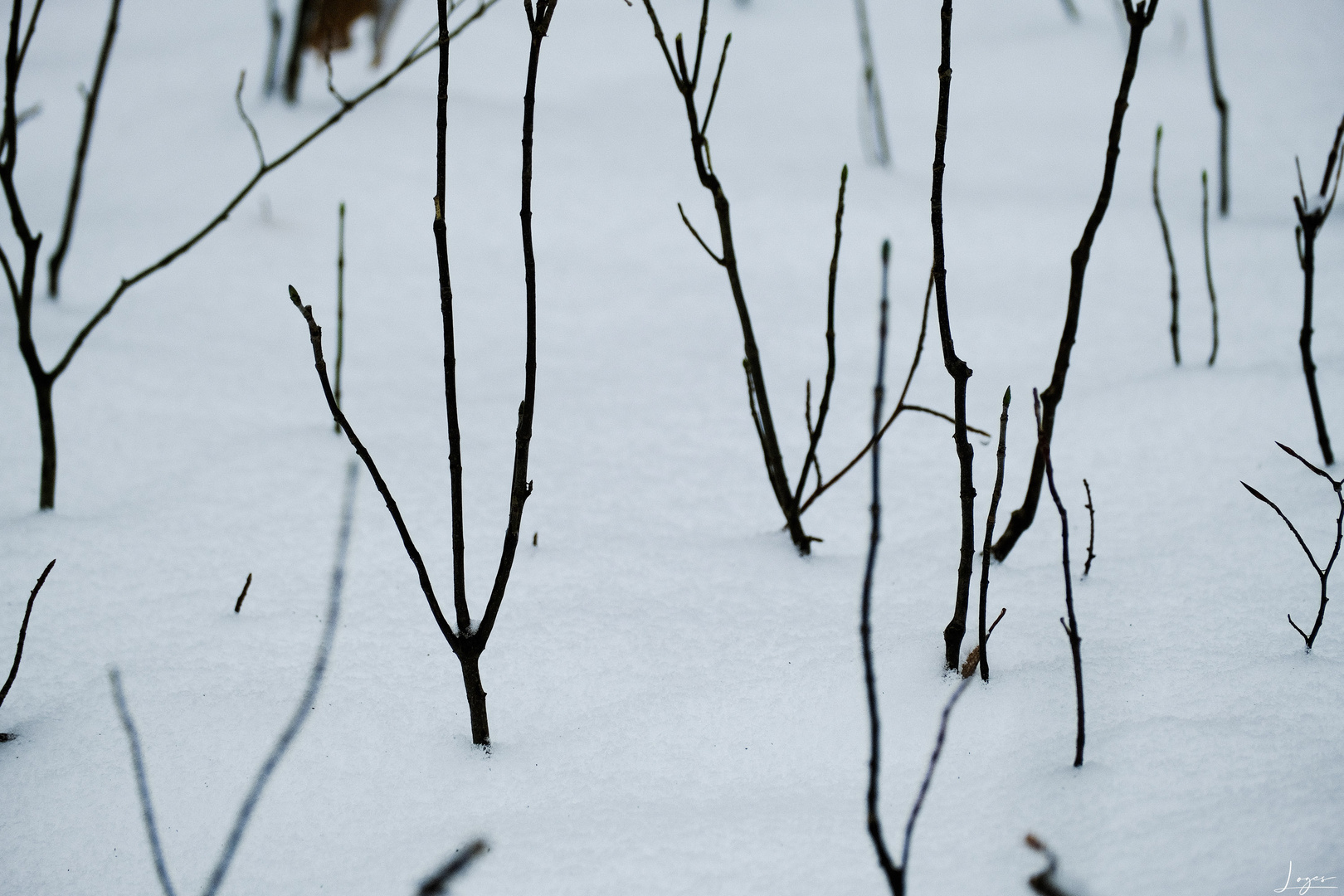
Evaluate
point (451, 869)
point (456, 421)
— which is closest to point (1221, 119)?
point (456, 421)

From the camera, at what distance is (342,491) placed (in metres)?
1.29

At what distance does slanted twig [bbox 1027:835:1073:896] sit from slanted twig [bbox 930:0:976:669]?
0.21 meters

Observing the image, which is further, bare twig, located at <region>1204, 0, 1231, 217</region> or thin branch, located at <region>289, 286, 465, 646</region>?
bare twig, located at <region>1204, 0, 1231, 217</region>

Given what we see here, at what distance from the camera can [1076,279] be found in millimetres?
918

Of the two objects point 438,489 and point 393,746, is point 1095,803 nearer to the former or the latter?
point 393,746

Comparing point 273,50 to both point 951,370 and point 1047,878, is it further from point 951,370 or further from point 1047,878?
point 1047,878

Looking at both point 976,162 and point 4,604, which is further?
point 976,162

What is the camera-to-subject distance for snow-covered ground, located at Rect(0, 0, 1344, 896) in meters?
0.72

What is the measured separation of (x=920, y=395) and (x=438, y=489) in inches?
34.2

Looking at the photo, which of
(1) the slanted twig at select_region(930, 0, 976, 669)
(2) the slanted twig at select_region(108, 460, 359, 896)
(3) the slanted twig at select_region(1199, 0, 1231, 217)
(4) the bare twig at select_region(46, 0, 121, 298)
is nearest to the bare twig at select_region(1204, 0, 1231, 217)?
(3) the slanted twig at select_region(1199, 0, 1231, 217)

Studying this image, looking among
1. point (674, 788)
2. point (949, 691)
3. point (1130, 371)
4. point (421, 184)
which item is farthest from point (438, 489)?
point (421, 184)

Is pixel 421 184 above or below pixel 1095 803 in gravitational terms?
above
